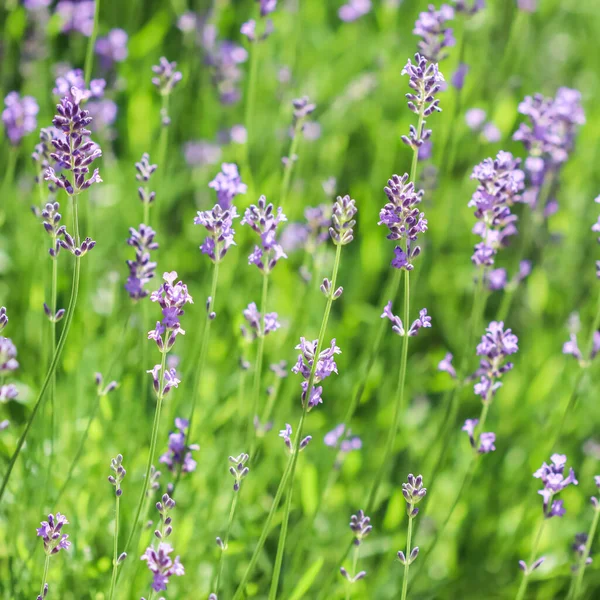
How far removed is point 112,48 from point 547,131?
255 cm

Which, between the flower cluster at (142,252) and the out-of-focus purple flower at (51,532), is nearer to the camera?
the out-of-focus purple flower at (51,532)

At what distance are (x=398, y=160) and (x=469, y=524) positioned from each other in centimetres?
235

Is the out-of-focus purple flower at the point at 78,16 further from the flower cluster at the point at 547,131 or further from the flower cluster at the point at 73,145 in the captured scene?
the flower cluster at the point at 73,145

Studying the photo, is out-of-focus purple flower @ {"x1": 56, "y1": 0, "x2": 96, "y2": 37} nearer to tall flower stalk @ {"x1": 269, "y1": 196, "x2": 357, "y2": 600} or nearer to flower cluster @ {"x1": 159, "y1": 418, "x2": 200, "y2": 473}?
flower cluster @ {"x1": 159, "y1": 418, "x2": 200, "y2": 473}

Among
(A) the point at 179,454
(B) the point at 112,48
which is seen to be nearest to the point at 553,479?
(A) the point at 179,454

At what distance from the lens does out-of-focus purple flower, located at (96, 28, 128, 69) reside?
4.53 meters

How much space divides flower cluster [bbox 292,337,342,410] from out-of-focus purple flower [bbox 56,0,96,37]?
300cm

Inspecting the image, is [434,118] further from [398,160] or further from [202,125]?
[202,125]

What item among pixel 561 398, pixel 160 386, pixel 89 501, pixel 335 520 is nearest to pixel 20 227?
pixel 89 501

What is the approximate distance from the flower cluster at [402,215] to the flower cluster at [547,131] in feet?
4.11

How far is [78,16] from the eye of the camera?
4496mm

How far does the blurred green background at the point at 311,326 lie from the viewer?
3.13 m

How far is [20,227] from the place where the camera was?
415 centimetres

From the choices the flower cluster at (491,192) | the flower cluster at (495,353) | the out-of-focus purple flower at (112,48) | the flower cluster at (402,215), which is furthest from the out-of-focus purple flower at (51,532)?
the out-of-focus purple flower at (112,48)
